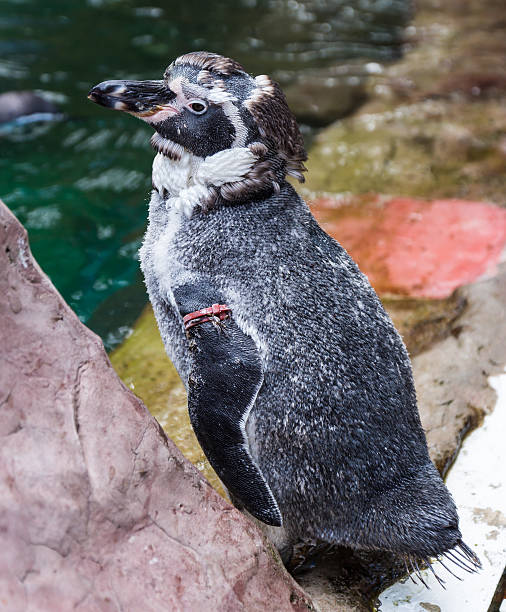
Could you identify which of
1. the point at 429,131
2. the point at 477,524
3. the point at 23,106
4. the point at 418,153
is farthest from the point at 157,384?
the point at 23,106

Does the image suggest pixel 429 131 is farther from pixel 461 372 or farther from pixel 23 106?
pixel 23 106

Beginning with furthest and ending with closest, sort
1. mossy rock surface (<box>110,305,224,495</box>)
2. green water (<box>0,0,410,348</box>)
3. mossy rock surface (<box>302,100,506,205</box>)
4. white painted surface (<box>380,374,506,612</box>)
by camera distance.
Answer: mossy rock surface (<box>302,100,506,205</box>), green water (<box>0,0,410,348</box>), mossy rock surface (<box>110,305,224,495</box>), white painted surface (<box>380,374,506,612</box>)

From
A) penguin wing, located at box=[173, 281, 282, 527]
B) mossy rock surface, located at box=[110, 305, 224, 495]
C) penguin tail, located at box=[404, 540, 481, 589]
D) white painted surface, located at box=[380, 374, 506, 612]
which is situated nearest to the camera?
penguin wing, located at box=[173, 281, 282, 527]

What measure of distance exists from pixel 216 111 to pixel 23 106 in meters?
4.81

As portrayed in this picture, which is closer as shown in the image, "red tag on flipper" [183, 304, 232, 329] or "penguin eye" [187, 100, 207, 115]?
"red tag on flipper" [183, 304, 232, 329]

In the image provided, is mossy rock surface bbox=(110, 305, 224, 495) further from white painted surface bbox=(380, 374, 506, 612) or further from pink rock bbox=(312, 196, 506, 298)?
pink rock bbox=(312, 196, 506, 298)

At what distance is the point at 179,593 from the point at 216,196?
109 cm

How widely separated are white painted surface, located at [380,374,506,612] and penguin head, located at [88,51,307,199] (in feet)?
4.32

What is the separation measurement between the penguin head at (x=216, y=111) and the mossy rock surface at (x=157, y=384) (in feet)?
A: 3.73

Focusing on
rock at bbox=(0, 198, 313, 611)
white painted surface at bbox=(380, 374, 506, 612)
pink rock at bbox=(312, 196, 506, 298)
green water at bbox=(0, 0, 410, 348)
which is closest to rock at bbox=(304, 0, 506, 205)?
pink rock at bbox=(312, 196, 506, 298)

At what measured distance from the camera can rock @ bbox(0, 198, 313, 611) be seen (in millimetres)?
1603

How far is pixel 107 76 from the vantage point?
280 inches

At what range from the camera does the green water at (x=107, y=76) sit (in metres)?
4.84

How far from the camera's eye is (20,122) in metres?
6.37
